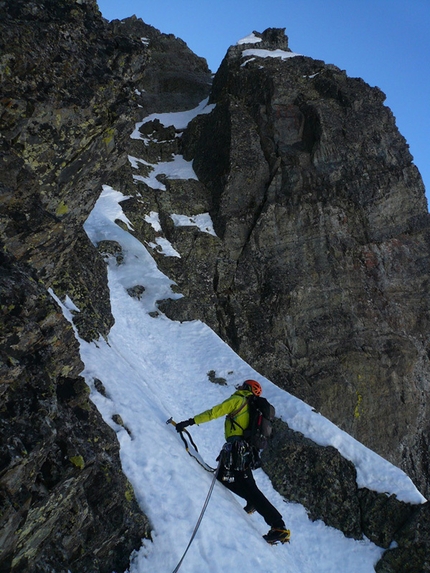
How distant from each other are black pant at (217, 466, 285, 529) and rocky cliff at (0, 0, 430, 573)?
2093 mm

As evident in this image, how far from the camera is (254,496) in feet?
30.1

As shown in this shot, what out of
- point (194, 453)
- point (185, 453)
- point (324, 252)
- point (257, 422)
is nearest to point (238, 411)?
point (257, 422)

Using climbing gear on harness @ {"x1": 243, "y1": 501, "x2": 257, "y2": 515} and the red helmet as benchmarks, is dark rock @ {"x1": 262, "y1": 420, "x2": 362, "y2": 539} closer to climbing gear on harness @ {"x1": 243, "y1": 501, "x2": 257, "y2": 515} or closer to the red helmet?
climbing gear on harness @ {"x1": 243, "y1": 501, "x2": 257, "y2": 515}

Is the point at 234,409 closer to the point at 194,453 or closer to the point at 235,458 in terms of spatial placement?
the point at 235,458

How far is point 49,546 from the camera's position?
6.66 metres

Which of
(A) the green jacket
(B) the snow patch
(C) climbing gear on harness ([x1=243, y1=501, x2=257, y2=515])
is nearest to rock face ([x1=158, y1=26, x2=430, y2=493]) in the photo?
(B) the snow patch

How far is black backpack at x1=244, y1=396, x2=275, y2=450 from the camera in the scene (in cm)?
882

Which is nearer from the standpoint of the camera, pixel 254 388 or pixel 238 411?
pixel 238 411

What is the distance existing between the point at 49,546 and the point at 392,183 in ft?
113

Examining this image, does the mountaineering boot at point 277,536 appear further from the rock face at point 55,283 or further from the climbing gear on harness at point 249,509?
the rock face at point 55,283

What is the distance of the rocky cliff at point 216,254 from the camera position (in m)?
7.30

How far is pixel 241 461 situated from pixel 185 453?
77.2 inches

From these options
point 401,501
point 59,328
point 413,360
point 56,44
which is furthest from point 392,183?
point 59,328

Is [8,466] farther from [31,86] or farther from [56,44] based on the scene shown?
[56,44]
